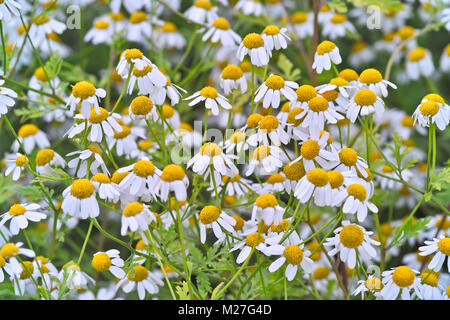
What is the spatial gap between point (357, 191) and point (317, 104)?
0.56 ft

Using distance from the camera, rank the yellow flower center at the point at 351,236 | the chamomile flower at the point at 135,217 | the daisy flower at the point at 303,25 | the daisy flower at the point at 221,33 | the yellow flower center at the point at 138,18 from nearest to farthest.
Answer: the chamomile flower at the point at 135,217
the yellow flower center at the point at 351,236
the daisy flower at the point at 221,33
the yellow flower center at the point at 138,18
the daisy flower at the point at 303,25

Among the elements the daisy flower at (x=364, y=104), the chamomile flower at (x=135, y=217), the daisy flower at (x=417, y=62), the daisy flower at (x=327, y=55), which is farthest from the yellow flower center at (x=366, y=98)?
the daisy flower at (x=417, y=62)

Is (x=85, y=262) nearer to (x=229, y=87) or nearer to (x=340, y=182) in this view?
(x=229, y=87)

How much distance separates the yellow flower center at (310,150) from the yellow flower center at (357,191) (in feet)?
0.27

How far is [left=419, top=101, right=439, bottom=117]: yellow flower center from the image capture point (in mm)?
1005

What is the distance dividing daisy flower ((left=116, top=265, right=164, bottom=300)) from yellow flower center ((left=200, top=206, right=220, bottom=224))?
0.20 m

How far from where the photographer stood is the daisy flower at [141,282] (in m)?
1.06

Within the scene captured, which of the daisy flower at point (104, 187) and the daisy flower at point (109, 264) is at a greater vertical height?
the daisy flower at point (104, 187)

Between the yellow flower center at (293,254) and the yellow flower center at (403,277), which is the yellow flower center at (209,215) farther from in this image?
the yellow flower center at (403,277)

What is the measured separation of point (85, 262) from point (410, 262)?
927mm

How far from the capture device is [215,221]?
3.14ft

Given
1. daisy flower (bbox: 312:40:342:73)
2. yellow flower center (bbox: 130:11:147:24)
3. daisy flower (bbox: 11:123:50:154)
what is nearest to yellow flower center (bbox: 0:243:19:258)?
daisy flower (bbox: 11:123:50:154)

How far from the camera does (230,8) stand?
185 centimetres

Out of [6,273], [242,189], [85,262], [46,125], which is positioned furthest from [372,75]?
[46,125]
